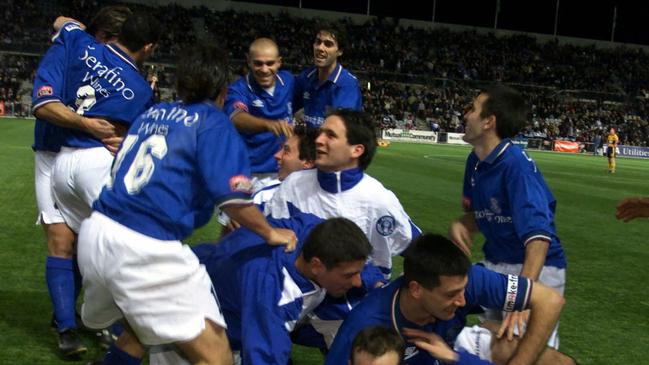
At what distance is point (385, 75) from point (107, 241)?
44786 mm

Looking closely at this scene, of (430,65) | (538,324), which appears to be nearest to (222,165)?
(538,324)

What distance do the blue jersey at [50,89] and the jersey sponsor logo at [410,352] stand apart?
A: 284cm

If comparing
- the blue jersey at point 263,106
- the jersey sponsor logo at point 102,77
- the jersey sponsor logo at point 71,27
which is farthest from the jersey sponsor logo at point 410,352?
the jersey sponsor logo at point 71,27

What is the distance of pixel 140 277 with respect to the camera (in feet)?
10.7

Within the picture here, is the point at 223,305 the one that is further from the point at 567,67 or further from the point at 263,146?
the point at 567,67

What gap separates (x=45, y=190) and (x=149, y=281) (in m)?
2.40

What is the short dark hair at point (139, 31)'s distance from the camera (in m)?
4.76

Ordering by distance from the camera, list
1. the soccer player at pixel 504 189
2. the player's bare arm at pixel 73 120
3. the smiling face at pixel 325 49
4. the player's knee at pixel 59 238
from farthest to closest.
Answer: the smiling face at pixel 325 49 < the player's knee at pixel 59 238 < the player's bare arm at pixel 73 120 < the soccer player at pixel 504 189

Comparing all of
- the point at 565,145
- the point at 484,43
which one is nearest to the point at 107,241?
the point at 565,145

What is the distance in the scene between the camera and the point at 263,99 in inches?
253

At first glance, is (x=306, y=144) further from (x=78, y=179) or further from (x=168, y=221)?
(x=168, y=221)

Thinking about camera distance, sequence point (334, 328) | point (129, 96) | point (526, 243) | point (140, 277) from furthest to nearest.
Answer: point (129, 96), point (334, 328), point (526, 243), point (140, 277)

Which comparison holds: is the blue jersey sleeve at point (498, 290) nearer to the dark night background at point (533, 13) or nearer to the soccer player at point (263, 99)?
the soccer player at point (263, 99)

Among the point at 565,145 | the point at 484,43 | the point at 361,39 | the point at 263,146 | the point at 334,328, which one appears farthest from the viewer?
the point at 484,43
